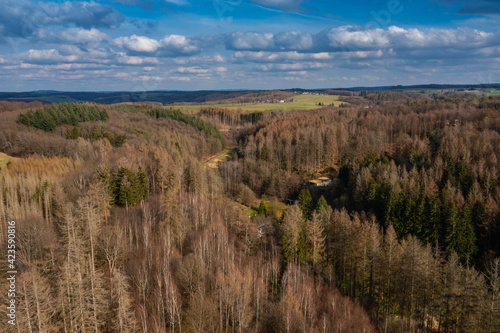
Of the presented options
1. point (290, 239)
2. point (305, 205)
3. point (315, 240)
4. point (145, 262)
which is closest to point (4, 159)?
point (145, 262)

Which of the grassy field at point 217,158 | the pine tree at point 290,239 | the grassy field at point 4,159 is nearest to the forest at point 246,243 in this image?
the pine tree at point 290,239

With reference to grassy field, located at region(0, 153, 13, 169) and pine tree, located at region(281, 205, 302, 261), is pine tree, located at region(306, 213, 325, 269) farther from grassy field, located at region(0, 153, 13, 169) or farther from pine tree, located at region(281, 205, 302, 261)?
grassy field, located at region(0, 153, 13, 169)

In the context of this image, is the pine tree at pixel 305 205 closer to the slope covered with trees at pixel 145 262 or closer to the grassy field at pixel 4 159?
the slope covered with trees at pixel 145 262

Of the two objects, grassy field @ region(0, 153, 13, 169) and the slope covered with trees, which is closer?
the slope covered with trees

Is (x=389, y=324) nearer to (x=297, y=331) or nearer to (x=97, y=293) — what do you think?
(x=297, y=331)

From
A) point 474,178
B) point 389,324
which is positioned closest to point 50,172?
point 389,324

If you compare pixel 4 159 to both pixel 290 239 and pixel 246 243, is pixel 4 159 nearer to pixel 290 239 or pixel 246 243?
pixel 246 243

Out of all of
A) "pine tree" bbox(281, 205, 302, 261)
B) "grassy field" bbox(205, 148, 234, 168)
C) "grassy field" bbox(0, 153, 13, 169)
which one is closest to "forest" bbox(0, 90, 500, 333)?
"pine tree" bbox(281, 205, 302, 261)

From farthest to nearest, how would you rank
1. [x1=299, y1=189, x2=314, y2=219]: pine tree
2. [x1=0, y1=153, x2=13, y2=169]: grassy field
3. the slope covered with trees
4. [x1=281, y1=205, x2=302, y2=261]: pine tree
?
[x1=0, y1=153, x2=13, y2=169]: grassy field → [x1=299, y1=189, x2=314, y2=219]: pine tree → [x1=281, y1=205, x2=302, y2=261]: pine tree → the slope covered with trees

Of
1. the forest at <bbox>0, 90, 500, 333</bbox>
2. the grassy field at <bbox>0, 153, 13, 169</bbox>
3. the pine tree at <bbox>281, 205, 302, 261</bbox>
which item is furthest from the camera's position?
the grassy field at <bbox>0, 153, 13, 169</bbox>
